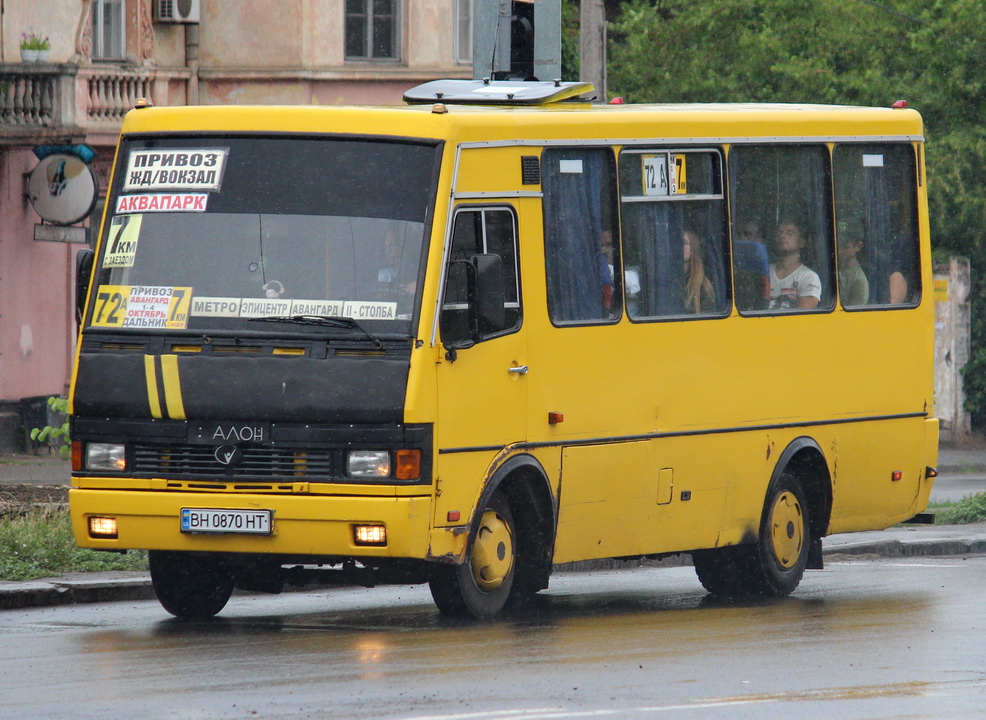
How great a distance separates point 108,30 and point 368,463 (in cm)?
1903

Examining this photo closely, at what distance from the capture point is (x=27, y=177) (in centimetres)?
2633

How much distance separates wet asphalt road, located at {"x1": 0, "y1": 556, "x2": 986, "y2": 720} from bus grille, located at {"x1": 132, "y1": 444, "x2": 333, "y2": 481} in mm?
838

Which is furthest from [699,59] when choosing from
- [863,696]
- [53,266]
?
[863,696]

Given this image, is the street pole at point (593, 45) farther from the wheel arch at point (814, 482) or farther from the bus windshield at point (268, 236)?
the bus windshield at point (268, 236)

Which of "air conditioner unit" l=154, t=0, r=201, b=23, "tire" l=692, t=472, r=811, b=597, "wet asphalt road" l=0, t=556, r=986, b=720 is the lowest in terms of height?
"wet asphalt road" l=0, t=556, r=986, b=720

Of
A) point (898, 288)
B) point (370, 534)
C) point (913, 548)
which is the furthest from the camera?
point (913, 548)

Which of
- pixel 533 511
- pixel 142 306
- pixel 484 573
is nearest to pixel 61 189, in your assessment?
pixel 142 306

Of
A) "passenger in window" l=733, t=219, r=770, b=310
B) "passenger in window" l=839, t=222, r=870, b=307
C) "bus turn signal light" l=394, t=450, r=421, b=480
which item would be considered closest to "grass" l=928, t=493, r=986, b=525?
"passenger in window" l=839, t=222, r=870, b=307

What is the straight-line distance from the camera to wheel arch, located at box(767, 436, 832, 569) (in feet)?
46.2

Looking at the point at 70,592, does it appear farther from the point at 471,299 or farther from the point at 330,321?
the point at 471,299

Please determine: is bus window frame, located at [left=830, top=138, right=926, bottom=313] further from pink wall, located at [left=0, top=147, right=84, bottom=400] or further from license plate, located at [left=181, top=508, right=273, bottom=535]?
pink wall, located at [left=0, top=147, right=84, bottom=400]

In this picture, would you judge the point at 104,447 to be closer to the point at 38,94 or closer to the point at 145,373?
the point at 145,373

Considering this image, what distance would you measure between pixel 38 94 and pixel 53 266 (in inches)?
111

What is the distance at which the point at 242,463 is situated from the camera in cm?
1095
